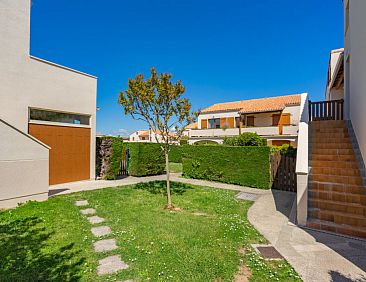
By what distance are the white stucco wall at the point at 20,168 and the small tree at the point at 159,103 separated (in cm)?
325

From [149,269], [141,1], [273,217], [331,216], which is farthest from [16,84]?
[331,216]

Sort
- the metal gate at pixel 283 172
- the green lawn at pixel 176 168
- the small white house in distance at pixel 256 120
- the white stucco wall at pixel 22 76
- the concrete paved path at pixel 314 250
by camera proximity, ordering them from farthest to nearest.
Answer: the small white house in distance at pixel 256 120 < the green lawn at pixel 176 168 < the metal gate at pixel 283 172 < the white stucco wall at pixel 22 76 < the concrete paved path at pixel 314 250

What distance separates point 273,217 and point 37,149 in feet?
25.0

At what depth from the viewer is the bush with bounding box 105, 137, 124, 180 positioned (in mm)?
10562

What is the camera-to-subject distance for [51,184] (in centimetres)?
882

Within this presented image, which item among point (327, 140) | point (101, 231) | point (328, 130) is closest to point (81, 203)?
point (101, 231)

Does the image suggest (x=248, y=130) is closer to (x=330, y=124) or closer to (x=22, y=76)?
(x=330, y=124)

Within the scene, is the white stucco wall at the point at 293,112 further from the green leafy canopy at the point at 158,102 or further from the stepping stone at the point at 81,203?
the stepping stone at the point at 81,203

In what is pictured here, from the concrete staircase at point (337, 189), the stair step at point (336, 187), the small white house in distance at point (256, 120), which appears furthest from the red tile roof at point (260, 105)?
the stair step at point (336, 187)

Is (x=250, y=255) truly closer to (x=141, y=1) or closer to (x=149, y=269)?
(x=149, y=269)

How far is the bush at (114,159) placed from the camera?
10562mm

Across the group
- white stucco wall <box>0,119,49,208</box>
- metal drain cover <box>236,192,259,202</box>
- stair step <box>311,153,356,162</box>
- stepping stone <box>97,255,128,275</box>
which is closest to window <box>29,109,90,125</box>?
white stucco wall <box>0,119,49,208</box>

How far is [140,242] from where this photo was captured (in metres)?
3.83

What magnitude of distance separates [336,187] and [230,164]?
5.18m
